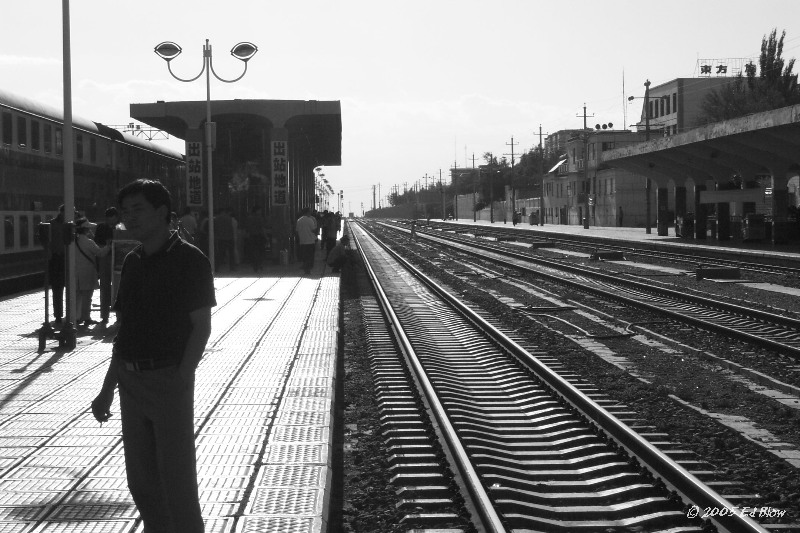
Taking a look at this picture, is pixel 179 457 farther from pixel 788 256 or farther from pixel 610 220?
pixel 610 220

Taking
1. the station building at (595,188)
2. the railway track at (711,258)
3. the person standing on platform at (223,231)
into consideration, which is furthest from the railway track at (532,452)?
the station building at (595,188)

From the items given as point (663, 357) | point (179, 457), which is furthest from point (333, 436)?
point (663, 357)

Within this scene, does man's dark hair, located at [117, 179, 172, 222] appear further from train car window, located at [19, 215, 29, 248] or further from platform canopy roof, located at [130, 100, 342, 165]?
platform canopy roof, located at [130, 100, 342, 165]

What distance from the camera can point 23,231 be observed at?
20.6m

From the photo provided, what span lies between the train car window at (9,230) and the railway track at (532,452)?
9.96 meters

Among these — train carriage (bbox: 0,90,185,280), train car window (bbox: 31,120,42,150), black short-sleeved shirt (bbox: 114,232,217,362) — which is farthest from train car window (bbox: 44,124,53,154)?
black short-sleeved shirt (bbox: 114,232,217,362)

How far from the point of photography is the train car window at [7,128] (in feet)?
61.7

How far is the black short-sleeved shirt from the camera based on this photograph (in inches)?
171

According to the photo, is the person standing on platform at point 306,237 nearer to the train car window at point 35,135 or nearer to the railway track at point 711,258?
the train car window at point 35,135

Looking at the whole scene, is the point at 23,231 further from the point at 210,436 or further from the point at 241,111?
the point at 210,436

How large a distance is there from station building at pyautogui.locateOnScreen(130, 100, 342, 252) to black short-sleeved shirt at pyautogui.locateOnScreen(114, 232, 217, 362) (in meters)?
25.9

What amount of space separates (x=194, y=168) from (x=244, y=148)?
3.30 meters

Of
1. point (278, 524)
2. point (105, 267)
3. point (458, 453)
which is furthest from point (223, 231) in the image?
point (278, 524)

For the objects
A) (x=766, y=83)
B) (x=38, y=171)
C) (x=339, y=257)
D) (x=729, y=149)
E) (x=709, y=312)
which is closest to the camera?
(x=709, y=312)
